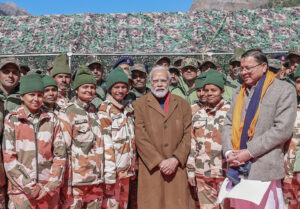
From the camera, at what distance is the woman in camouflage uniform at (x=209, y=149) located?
3568mm

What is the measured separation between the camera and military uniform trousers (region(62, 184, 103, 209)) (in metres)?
3.39

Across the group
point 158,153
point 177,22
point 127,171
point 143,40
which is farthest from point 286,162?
point 177,22

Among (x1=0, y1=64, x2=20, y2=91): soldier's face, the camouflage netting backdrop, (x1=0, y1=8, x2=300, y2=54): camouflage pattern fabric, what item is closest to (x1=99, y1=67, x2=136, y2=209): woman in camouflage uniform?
(x1=0, y1=64, x2=20, y2=91): soldier's face

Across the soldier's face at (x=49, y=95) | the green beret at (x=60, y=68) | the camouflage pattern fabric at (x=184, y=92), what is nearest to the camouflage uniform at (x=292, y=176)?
the camouflage pattern fabric at (x=184, y=92)

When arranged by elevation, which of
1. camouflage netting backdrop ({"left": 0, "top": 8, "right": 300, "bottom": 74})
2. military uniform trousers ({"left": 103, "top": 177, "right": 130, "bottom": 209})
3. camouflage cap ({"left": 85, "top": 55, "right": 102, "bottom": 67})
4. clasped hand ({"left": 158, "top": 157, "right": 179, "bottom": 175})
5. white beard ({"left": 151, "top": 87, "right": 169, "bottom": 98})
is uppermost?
camouflage netting backdrop ({"left": 0, "top": 8, "right": 300, "bottom": 74})

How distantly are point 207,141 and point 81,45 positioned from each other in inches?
190

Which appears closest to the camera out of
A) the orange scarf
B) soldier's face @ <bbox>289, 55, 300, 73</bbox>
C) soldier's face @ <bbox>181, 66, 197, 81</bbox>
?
the orange scarf

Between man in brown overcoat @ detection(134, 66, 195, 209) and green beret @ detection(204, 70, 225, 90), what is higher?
green beret @ detection(204, 70, 225, 90)

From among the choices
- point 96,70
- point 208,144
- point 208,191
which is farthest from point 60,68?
point 208,191

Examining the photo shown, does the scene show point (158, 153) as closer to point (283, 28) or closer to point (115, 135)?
point (115, 135)

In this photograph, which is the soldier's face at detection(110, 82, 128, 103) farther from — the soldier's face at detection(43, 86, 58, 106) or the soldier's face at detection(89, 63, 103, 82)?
the soldier's face at detection(89, 63, 103, 82)

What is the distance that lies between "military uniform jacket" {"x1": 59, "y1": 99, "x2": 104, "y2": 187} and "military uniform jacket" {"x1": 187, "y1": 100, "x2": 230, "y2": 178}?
1035 mm

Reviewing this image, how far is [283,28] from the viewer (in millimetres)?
8023

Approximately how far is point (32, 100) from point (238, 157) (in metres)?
1.99
